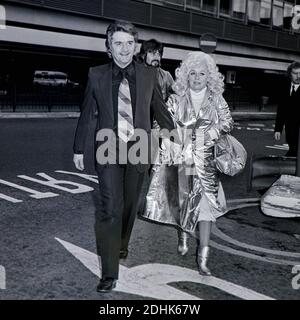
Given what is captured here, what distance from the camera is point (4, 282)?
3580 mm

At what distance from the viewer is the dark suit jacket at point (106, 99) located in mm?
3471

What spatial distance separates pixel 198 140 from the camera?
4051mm

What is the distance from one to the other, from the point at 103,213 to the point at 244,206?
323 centimetres

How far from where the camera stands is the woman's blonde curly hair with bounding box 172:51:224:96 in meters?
4.02

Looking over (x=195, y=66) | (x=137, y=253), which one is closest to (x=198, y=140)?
(x=195, y=66)

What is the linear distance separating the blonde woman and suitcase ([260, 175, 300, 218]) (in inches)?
52.2

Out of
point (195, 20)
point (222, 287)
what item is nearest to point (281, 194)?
point (222, 287)

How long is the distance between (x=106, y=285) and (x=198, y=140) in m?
1.42
